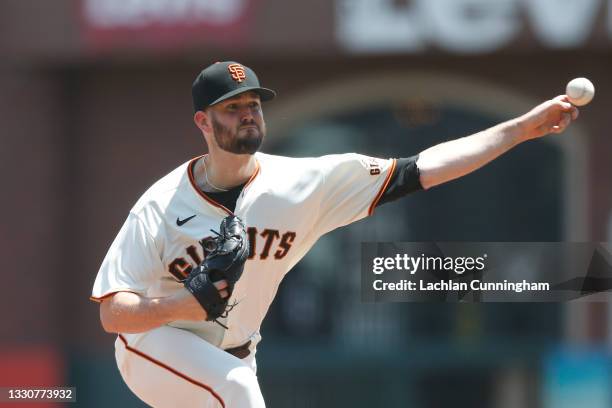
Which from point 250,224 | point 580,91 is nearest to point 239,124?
point 250,224

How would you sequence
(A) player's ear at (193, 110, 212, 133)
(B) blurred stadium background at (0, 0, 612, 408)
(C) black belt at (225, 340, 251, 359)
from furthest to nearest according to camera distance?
(B) blurred stadium background at (0, 0, 612, 408) < (C) black belt at (225, 340, 251, 359) < (A) player's ear at (193, 110, 212, 133)

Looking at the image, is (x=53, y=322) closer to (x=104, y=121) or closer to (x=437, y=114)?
(x=104, y=121)

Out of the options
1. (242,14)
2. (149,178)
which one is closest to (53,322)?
(149,178)

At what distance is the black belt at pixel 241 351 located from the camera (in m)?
5.40

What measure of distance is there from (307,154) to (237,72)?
6779 millimetres

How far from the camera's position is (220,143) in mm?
5211

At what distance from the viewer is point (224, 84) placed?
202 inches

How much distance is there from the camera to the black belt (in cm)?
540

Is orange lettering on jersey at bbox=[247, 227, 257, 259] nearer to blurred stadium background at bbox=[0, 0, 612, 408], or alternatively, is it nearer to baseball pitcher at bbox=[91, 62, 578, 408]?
baseball pitcher at bbox=[91, 62, 578, 408]

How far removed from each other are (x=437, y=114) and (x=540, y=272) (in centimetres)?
571
